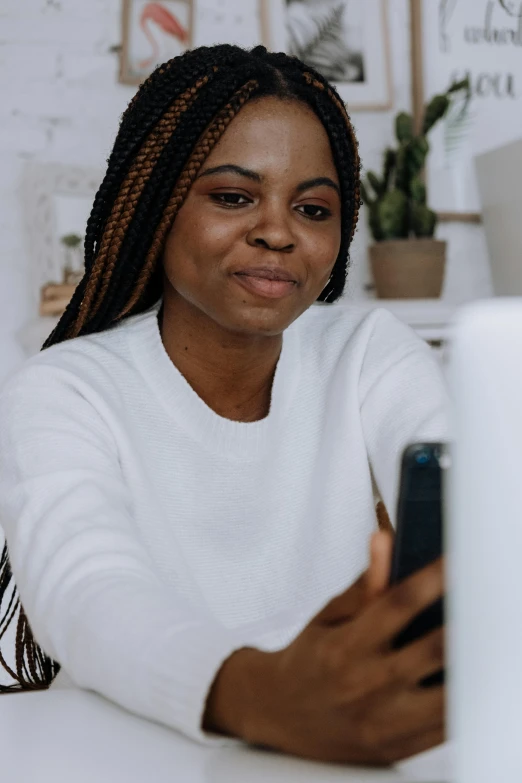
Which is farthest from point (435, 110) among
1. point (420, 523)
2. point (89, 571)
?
point (420, 523)

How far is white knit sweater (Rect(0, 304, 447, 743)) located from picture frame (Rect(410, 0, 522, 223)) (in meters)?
1.37

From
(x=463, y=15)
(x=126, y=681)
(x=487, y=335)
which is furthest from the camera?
(x=463, y=15)

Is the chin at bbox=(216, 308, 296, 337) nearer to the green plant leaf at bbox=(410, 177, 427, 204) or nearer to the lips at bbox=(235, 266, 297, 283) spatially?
the lips at bbox=(235, 266, 297, 283)

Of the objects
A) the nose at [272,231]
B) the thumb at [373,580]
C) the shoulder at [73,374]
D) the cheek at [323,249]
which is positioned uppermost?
the nose at [272,231]

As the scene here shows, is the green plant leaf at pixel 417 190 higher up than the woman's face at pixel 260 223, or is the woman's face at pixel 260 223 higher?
the woman's face at pixel 260 223

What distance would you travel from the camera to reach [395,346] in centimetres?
119

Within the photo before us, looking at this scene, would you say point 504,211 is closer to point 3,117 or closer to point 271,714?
point 3,117

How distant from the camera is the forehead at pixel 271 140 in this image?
1.06 meters

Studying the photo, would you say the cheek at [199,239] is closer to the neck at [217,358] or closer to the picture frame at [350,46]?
the neck at [217,358]

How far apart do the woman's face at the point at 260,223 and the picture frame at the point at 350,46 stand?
1458 millimetres

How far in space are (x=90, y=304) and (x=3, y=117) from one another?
1319mm

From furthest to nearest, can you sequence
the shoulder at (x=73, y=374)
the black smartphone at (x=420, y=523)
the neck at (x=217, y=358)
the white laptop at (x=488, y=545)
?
1. the neck at (x=217, y=358)
2. the shoulder at (x=73, y=374)
3. the black smartphone at (x=420, y=523)
4. the white laptop at (x=488, y=545)

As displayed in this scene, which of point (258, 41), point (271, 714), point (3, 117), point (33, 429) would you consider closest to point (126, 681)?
point (271, 714)

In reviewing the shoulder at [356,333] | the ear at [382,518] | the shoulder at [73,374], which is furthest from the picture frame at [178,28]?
the ear at [382,518]
